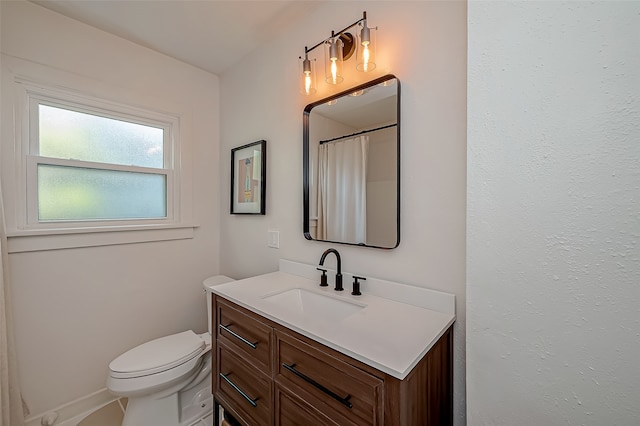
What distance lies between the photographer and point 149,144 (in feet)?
6.58

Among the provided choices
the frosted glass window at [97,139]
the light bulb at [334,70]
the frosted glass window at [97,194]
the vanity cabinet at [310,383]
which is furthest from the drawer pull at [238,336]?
the frosted glass window at [97,139]

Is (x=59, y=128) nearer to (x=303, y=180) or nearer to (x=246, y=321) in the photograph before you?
(x=303, y=180)

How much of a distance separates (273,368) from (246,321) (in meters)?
0.24

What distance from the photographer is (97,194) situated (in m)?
1.77

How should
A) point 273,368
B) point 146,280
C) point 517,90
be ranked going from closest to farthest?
1. point 517,90
2. point 273,368
3. point 146,280

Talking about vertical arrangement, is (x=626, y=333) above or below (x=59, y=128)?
below

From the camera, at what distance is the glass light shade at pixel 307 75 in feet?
4.85

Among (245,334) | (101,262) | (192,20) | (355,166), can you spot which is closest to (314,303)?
(245,334)

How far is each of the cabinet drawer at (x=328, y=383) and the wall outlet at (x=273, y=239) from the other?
0.84 meters

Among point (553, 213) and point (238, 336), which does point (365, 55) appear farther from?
point (238, 336)

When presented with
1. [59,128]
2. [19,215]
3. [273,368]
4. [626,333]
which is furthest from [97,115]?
[626,333]

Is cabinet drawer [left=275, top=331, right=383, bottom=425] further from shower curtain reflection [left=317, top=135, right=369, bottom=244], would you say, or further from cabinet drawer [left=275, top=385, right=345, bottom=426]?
shower curtain reflection [left=317, top=135, right=369, bottom=244]

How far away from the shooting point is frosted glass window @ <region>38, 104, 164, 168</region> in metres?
1.60

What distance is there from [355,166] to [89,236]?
1.81 m
